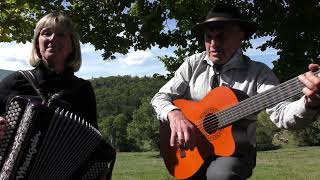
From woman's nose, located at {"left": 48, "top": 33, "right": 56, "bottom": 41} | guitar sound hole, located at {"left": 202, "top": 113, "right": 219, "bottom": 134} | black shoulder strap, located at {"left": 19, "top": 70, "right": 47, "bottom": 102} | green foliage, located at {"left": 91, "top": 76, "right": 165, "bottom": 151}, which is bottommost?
green foliage, located at {"left": 91, "top": 76, "right": 165, "bottom": 151}

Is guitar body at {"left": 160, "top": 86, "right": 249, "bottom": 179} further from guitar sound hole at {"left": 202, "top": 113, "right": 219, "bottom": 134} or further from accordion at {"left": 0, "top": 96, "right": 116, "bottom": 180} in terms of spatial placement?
accordion at {"left": 0, "top": 96, "right": 116, "bottom": 180}

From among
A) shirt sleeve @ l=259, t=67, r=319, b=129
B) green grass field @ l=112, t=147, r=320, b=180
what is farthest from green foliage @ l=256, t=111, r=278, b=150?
shirt sleeve @ l=259, t=67, r=319, b=129

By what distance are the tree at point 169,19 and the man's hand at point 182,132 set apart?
3675mm

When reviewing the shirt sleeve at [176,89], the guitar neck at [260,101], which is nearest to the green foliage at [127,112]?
the shirt sleeve at [176,89]

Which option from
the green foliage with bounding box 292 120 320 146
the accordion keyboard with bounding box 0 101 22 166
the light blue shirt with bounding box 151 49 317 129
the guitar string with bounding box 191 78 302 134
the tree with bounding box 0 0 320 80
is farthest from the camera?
the green foliage with bounding box 292 120 320 146

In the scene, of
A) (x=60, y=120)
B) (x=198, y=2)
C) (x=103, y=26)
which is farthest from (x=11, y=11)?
(x=60, y=120)

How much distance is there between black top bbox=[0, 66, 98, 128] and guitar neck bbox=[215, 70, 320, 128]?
1112mm

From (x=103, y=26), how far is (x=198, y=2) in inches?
71.0

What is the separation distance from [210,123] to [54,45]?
1.46 m

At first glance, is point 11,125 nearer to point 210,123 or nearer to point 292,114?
point 210,123

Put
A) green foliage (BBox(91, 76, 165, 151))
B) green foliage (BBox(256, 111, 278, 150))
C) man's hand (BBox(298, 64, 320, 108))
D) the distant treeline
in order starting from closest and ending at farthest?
man's hand (BBox(298, 64, 320, 108)), green foliage (BBox(256, 111, 278, 150)), the distant treeline, green foliage (BBox(91, 76, 165, 151))

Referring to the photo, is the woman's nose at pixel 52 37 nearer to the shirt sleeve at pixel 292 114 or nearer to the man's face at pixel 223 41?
the man's face at pixel 223 41

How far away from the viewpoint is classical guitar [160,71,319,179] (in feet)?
12.2

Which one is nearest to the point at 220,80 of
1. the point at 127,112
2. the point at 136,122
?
the point at 136,122
